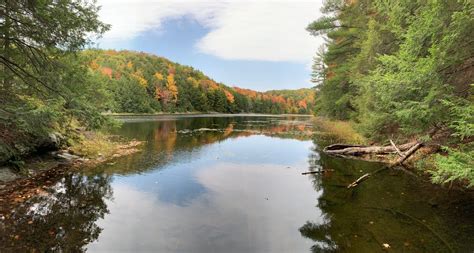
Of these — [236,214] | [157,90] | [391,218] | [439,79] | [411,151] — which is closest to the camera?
[391,218]

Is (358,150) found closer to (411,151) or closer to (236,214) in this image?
(411,151)

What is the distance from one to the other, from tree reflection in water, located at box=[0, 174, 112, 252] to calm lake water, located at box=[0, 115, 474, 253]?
0.9 inches

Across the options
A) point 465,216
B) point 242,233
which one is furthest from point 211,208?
point 465,216

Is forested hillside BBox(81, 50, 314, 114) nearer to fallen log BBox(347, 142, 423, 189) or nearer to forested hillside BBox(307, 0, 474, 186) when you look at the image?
fallen log BBox(347, 142, 423, 189)

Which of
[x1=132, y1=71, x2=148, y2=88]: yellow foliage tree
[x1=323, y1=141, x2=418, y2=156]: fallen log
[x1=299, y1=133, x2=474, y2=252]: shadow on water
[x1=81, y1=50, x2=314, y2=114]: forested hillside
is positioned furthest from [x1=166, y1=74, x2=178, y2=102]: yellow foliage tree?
[x1=299, y1=133, x2=474, y2=252]: shadow on water

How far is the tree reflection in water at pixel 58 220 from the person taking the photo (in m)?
6.23

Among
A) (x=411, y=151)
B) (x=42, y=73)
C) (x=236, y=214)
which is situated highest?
(x=42, y=73)

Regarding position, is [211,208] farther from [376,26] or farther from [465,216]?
[376,26]

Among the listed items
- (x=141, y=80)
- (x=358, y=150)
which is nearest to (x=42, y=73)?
(x=358, y=150)

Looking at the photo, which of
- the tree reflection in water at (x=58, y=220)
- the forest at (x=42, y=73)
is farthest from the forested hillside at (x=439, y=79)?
the forest at (x=42, y=73)

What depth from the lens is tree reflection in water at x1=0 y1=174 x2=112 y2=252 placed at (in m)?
6.23

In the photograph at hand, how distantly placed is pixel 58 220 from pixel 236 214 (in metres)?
4.76

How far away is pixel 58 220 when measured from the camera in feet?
24.7

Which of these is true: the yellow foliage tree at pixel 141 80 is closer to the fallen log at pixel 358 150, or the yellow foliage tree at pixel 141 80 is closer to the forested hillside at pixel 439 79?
the fallen log at pixel 358 150
